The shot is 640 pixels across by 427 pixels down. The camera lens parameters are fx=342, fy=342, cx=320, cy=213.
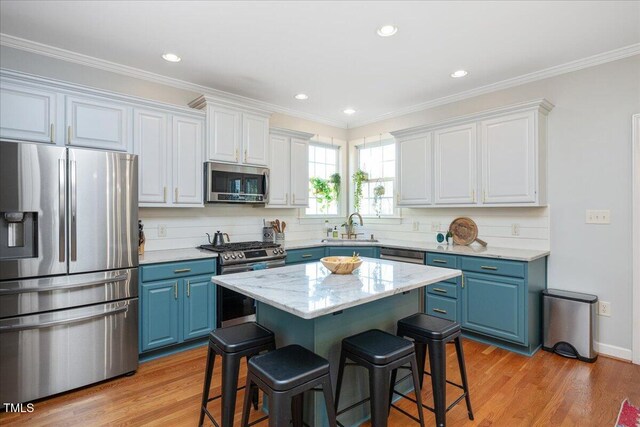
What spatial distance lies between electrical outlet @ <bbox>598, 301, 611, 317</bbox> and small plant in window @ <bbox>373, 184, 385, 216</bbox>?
8.80 ft

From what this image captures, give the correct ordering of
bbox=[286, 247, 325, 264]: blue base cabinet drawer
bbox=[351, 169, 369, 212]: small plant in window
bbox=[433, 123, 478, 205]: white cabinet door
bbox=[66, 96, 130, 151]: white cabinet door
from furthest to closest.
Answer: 1. bbox=[351, 169, 369, 212]: small plant in window
2. bbox=[286, 247, 325, 264]: blue base cabinet drawer
3. bbox=[433, 123, 478, 205]: white cabinet door
4. bbox=[66, 96, 130, 151]: white cabinet door

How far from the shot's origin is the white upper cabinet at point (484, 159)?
325 cm

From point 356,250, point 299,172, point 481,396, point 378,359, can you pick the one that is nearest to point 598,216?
point 481,396

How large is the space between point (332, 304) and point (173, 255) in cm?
213

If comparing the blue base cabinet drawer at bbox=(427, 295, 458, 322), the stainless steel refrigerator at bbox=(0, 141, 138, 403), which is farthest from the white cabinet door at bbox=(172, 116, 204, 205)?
the blue base cabinet drawer at bbox=(427, 295, 458, 322)

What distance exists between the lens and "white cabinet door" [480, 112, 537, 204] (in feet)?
10.7

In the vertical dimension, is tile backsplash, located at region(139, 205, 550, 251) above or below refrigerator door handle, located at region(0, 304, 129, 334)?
above

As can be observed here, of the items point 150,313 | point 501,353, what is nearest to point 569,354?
point 501,353

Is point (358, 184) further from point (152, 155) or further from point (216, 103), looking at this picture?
point (152, 155)

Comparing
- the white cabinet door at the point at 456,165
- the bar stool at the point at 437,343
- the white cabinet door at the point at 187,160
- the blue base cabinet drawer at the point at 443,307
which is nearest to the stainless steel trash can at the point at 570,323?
the blue base cabinet drawer at the point at 443,307

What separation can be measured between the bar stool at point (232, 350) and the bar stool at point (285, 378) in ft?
0.46

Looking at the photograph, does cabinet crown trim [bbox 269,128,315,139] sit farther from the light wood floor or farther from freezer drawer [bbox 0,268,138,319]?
the light wood floor

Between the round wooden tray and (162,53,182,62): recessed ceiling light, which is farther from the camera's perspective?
the round wooden tray

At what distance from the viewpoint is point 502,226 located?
3.70 meters
